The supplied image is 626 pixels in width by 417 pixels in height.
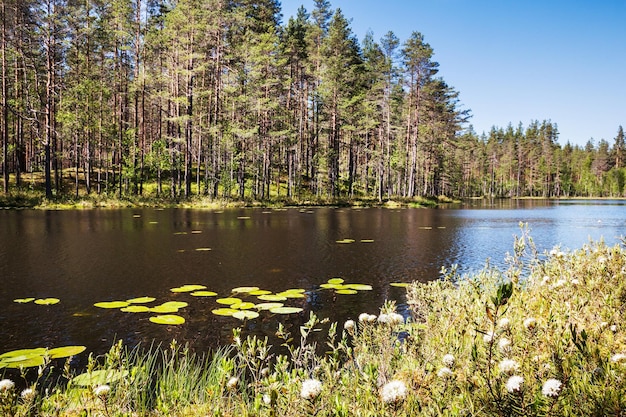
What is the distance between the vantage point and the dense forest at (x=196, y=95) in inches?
1332

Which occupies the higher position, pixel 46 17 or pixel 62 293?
pixel 46 17

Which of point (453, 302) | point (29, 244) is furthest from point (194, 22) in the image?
point (453, 302)

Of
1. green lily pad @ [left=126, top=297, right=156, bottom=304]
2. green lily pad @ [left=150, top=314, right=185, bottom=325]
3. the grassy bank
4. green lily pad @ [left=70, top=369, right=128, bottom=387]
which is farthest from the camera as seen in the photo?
green lily pad @ [left=126, top=297, right=156, bottom=304]

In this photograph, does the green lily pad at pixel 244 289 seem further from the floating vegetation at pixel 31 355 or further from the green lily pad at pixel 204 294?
the floating vegetation at pixel 31 355

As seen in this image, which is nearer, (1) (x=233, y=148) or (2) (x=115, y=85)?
(1) (x=233, y=148)

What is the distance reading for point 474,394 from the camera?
8.64ft

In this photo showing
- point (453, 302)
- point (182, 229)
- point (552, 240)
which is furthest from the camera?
point (182, 229)

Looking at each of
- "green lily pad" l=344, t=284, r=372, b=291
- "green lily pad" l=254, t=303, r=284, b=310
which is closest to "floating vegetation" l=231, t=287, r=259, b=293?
"green lily pad" l=254, t=303, r=284, b=310

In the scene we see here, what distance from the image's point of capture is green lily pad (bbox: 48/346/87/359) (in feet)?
15.5

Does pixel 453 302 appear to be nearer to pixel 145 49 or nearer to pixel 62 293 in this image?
pixel 62 293

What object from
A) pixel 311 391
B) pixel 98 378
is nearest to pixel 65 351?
pixel 98 378

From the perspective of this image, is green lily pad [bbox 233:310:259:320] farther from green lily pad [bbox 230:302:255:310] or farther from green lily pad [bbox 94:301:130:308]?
green lily pad [bbox 94:301:130:308]

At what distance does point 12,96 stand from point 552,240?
52.5 m

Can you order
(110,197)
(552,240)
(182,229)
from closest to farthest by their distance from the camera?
(552,240)
(182,229)
(110,197)
